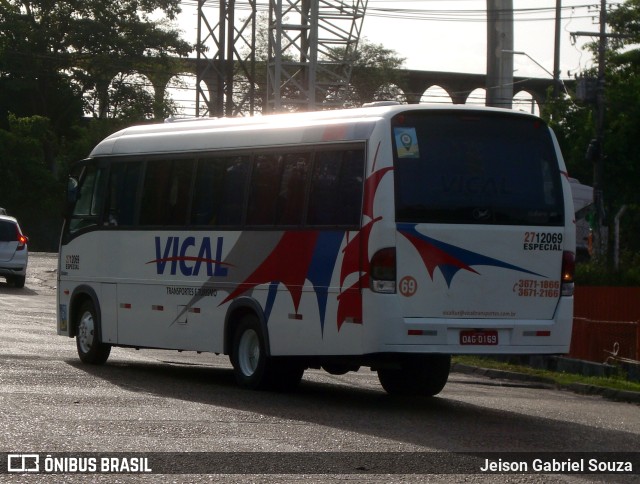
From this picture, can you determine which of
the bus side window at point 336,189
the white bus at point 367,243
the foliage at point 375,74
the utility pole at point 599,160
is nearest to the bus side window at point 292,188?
the white bus at point 367,243

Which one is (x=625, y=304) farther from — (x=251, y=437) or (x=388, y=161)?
(x=251, y=437)

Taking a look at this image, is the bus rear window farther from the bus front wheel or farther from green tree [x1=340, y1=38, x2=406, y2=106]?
green tree [x1=340, y1=38, x2=406, y2=106]

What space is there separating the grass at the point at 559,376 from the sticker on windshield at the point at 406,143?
18.1 ft

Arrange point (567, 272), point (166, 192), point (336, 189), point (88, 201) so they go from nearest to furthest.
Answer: point (336, 189), point (567, 272), point (166, 192), point (88, 201)

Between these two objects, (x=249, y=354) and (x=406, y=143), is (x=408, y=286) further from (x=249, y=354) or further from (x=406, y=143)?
(x=249, y=354)

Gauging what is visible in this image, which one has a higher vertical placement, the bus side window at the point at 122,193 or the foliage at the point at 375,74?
the foliage at the point at 375,74

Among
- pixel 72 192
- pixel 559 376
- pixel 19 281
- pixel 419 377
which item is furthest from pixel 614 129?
pixel 419 377

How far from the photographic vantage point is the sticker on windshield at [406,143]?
13.3 metres

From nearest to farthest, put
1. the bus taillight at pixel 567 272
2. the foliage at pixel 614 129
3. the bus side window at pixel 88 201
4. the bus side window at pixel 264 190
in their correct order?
the bus taillight at pixel 567 272, the bus side window at pixel 264 190, the bus side window at pixel 88 201, the foliage at pixel 614 129

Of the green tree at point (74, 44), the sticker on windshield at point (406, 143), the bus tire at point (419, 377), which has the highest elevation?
the green tree at point (74, 44)

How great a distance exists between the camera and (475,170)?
13.6 metres

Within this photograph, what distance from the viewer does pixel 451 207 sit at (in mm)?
13391

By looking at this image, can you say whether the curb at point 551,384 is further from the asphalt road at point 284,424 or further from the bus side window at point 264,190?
the bus side window at point 264,190

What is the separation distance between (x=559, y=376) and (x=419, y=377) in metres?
4.61
